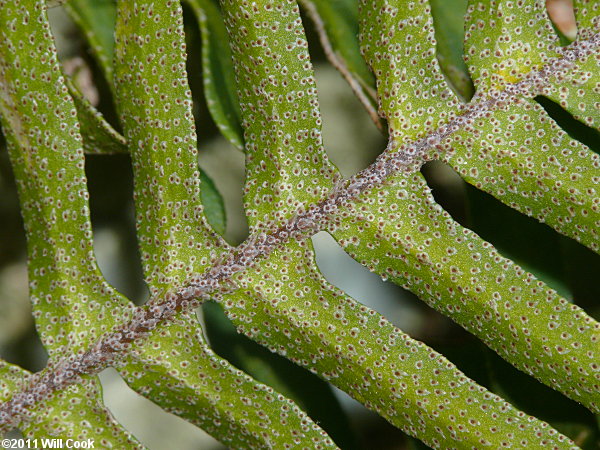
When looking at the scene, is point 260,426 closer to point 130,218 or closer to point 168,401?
point 168,401

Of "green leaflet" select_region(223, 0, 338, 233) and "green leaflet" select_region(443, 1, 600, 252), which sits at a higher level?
→ "green leaflet" select_region(443, 1, 600, 252)

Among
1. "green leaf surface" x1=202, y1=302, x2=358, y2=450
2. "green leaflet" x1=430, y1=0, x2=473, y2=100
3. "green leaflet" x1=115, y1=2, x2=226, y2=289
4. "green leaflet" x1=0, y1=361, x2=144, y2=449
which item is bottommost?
"green leaflet" x1=0, y1=361, x2=144, y2=449

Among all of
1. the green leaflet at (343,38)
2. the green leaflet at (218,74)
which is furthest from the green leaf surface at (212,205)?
the green leaflet at (343,38)

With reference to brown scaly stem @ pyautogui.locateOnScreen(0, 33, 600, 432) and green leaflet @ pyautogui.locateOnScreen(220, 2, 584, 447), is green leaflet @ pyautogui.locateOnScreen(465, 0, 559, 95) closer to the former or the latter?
brown scaly stem @ pyautogui.locateOnScreen(0, 33, 600, 432)

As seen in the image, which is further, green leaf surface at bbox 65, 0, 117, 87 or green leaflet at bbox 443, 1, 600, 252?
green leaf surface at bbox 65, 0, 117, 87

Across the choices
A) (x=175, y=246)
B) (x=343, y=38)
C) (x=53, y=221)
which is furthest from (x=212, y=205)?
(x=343, y=38)

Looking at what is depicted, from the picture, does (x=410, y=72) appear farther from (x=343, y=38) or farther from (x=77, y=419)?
(x=77, y=419)

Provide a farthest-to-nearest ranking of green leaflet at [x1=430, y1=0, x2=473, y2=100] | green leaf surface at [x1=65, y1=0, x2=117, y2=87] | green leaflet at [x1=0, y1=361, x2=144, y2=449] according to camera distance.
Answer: green leaf surface at [x1=65, y1=0, x2=117, y2=87] → green leaflet at [x1=430, y1=0, x2=473, y2=100] → green leaflet at [x1=0, y1=361, x2=144, y2=449]

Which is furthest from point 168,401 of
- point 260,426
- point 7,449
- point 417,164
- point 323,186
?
point 417,164

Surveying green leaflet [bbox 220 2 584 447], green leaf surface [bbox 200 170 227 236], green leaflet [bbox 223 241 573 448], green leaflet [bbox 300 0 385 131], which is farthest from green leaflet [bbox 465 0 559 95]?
green leaf surface [bbox 200 170 227 236]
